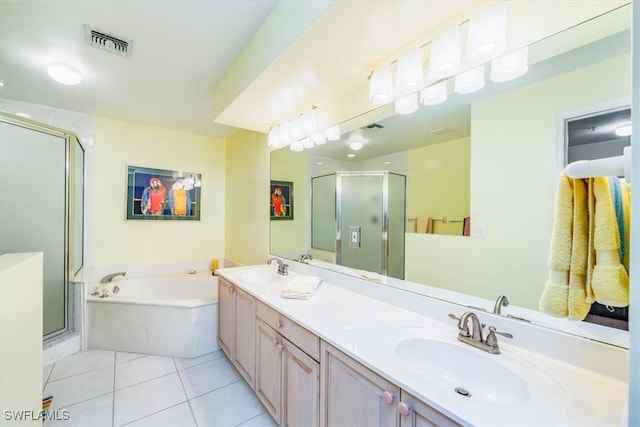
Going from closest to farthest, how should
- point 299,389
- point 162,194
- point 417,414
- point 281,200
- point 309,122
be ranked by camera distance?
point 417,414 → point 299,389 → point 309,122 → point 281,200 → point 162,194

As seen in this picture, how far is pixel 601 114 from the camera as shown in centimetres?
87

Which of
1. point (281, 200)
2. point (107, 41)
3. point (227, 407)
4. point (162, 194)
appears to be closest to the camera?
point (107, 41)

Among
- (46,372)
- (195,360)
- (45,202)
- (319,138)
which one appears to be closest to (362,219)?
(319,138)

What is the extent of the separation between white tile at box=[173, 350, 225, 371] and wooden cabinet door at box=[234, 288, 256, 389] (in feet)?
1.62

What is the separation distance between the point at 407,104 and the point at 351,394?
1419mm

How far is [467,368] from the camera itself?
3.24 feet

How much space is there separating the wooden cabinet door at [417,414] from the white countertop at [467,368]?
1.6 inches

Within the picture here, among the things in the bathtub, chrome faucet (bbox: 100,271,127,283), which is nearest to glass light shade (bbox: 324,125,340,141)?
the bathtub

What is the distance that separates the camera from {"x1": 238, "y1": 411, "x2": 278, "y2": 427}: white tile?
158cm

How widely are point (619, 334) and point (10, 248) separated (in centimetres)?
346

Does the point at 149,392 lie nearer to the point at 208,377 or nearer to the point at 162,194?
the point at 208,377

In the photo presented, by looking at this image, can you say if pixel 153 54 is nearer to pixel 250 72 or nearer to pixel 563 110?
pixel 250 72

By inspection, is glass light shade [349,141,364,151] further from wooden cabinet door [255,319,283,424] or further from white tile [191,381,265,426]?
white tile [191,381,265,426]

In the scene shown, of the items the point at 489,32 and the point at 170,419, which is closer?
the point at 489,32
